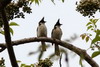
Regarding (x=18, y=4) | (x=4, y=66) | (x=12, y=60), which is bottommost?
(x=4, y=66)

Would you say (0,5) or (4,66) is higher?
(0,5)

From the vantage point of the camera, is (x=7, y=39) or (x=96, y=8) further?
(x=96, y=8)

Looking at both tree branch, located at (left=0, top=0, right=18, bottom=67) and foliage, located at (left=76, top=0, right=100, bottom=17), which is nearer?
tree branch, located at (left=0, top=0, right=18, bottom=67)

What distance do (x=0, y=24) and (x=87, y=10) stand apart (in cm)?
127

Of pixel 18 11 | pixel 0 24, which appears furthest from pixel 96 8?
pixel 0 24

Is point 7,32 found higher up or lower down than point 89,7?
lower down

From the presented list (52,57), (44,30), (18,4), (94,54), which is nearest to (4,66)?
(18,4)

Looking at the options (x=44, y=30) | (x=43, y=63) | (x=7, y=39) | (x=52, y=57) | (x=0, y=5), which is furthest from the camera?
(x=44, y=30)

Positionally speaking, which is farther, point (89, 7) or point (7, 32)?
point (89, 7)

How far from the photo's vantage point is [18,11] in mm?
3885

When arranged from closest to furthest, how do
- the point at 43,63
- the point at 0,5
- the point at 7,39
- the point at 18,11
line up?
the point at 0,5, the point at 7,39, the point at 43,63, the point at 18,11

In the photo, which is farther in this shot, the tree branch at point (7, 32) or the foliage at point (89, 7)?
the foliage at point (89, 7)

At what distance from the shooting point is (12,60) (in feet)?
8.57

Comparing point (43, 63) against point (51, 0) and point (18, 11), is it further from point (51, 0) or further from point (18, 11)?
point (18, 11)
